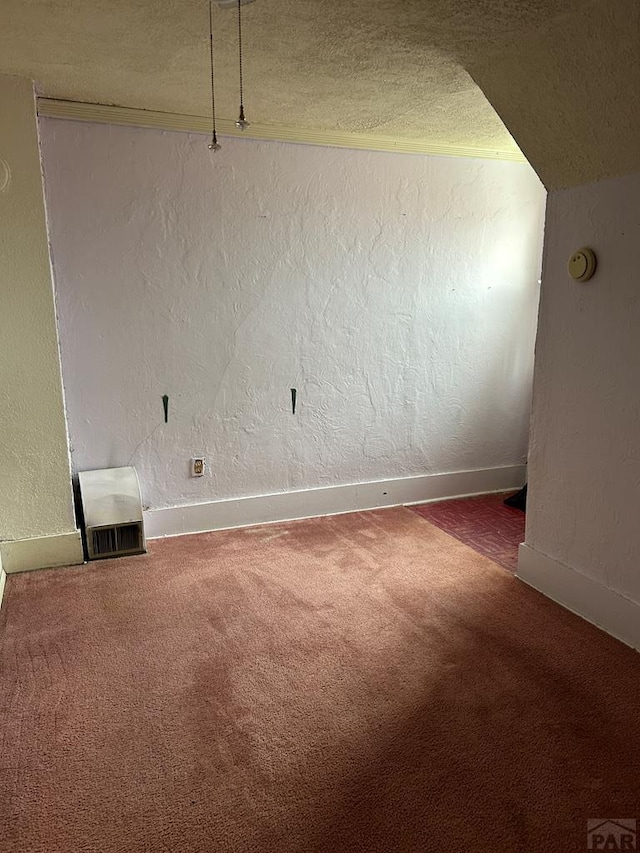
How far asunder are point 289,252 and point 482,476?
6.48ft

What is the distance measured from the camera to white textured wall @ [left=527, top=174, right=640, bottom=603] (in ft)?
7.42

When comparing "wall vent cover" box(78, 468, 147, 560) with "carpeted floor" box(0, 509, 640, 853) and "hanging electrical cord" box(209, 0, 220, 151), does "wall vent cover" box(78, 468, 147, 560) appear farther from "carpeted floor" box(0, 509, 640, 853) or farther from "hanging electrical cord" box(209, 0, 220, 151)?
"hanging electrical cord" box(209, 0, 220, 151)

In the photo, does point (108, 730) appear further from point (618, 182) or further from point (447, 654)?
point (618, 182)

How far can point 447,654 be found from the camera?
7.43 ft

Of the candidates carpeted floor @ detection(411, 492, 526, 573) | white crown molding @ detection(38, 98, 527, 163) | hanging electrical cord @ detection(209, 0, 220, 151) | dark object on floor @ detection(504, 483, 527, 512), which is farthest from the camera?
dark object on floor @ detection(504, 483, 527, 512)

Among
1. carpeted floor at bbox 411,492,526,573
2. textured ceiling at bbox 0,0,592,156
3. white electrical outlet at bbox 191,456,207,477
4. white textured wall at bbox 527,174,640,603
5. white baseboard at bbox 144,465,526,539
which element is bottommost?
carpeted floor at bbox 411,492,526,573

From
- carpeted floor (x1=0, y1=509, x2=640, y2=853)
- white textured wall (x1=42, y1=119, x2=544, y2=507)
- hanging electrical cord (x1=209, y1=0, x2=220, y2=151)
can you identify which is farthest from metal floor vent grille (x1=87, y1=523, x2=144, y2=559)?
hanging electrical cord (x1=209, y1=0, x2=220, y2=151)

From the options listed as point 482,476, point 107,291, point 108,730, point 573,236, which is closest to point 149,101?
point 107,291

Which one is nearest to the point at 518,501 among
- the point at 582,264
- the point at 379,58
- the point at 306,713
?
the point at 582,264

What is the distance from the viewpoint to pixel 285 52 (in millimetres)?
2295

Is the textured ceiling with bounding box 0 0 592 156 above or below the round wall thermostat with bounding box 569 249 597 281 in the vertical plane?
above

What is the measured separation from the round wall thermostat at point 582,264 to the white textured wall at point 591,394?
26 millimetres

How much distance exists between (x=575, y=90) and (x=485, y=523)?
7.59ft

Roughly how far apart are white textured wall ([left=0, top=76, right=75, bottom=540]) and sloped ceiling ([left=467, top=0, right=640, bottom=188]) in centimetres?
191
